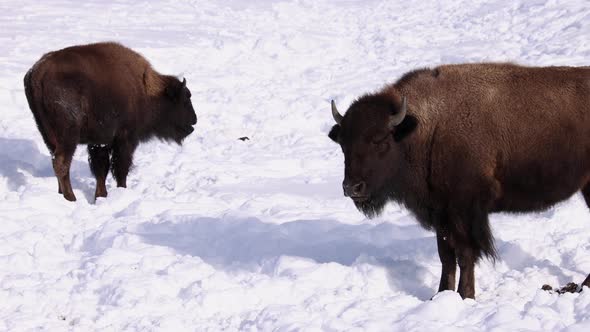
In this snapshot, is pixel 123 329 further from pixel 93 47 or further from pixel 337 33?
pixel 337 33

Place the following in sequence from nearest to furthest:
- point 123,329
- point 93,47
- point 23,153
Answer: point 123,329 < point 93,47 < point 23,153

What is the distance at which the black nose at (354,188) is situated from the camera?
19.6ft

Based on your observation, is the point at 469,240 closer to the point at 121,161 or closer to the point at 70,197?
the point at 70,197

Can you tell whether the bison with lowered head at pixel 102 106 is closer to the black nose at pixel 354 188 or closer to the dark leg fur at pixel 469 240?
the black nose at pixel 354 188

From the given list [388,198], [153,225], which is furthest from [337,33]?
[388,198]

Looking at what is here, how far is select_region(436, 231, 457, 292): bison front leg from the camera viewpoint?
6199mm

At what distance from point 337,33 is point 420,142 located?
15507 mm

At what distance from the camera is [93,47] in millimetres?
10211

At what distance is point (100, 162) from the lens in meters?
10.2

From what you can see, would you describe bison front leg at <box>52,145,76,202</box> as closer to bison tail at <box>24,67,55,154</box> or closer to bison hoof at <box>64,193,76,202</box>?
bison hoof at <box>64,193,76,202</box>

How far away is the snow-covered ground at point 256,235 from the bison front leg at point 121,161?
0.75 feet

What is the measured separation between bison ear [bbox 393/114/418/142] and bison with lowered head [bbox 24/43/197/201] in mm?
4708

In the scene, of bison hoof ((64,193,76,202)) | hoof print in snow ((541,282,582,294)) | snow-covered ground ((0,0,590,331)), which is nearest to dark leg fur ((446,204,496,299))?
snow-covered ground ((0,0,590,331))

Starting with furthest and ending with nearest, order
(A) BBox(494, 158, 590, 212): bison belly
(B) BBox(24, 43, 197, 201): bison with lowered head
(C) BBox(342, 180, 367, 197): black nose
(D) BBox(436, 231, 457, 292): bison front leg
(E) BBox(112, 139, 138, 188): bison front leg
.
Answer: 1. (E) BBox(112, 139, 138, 188): bison front leg
2. (B) BBox(24, 43, 197, 201): bison with lowered head
3. (D) BBox(436, 231, 457, 292): bison front leg
4. (A) BBox(494, 158, 590, 212): bison belly
5. (C) BBox(342, 180, 367, 197): black nose
